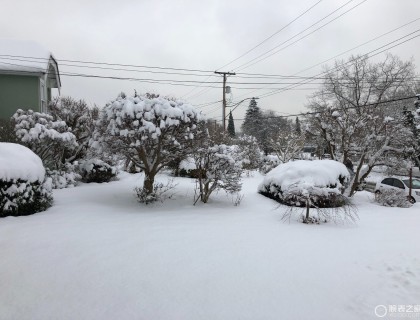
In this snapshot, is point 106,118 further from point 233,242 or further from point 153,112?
point 233,242

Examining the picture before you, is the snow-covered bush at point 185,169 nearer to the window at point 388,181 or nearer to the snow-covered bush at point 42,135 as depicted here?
the snow-covered bush at point 42,135

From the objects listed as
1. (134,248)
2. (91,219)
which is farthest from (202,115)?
(134,248)

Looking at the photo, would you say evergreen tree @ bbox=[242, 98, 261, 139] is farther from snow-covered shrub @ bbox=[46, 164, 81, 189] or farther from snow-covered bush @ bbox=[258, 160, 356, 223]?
snow-covered bush @ bbox=[258, 160, 356, 223]

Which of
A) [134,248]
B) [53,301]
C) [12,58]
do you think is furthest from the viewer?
[12,58]

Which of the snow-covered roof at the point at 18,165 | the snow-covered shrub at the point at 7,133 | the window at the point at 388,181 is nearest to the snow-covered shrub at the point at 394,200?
the window at the point at 388,181

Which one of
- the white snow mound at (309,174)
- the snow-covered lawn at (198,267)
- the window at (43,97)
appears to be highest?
the window at (43,97)

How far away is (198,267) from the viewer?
14.4 feet

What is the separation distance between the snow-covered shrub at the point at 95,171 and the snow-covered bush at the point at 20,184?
5681 millimetres

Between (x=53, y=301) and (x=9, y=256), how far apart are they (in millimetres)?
1657

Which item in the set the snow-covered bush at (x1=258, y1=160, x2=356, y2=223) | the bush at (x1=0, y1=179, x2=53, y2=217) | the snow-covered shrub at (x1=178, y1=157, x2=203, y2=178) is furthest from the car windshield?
the bush at (x1=0, y1=179, x2=53, y2=217)

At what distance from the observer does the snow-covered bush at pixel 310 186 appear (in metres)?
7.53

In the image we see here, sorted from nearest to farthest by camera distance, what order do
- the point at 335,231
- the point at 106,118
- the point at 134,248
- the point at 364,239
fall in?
the point at 134,248 → the point at 364,239 → the point at 335,231 → the point at 106,118

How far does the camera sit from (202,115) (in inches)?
356

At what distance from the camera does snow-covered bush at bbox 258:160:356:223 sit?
7531 mm
